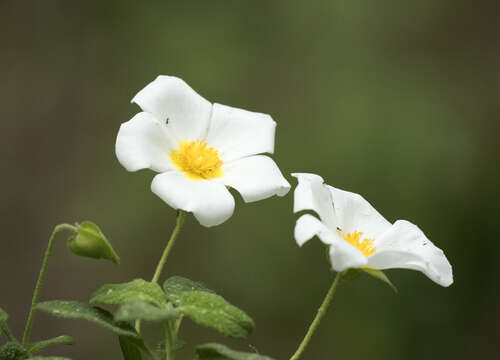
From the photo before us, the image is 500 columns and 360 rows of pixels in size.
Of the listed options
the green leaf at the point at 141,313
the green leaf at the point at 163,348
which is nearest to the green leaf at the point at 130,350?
the green leaf at the point at 163,348

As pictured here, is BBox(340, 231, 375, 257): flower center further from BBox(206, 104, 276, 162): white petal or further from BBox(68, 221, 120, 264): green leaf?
BBox(68, 221, 120, 264): green leaf

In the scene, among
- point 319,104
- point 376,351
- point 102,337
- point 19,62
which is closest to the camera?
point 376,351

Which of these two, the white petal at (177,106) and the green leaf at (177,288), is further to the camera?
the white petal at (177,106)

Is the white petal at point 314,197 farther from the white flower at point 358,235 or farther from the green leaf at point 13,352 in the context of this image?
the green leaf at point 13,352

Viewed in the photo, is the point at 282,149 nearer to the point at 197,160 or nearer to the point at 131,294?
the point at 197,160

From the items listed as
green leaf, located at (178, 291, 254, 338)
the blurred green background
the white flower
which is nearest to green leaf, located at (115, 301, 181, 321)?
green leaf, located at (178, 291, 254, 338)

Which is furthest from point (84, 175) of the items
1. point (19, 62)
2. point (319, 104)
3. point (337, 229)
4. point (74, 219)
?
point (337, 229)

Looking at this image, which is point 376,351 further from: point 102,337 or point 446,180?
point 102,337
